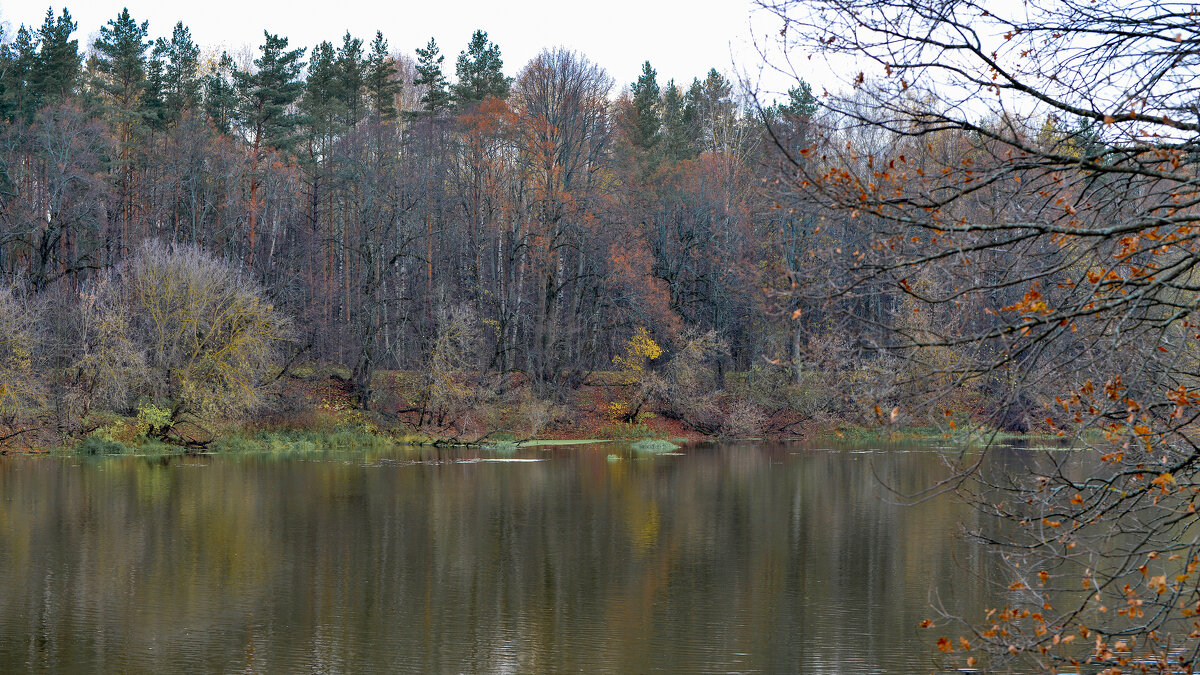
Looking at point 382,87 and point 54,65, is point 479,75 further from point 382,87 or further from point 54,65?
point 54,65

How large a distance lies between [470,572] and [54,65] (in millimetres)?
37489

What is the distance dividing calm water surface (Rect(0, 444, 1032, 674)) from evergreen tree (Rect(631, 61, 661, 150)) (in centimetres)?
3266

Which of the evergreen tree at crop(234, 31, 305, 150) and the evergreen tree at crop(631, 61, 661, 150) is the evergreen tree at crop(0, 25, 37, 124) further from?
the evergreen tree at crop(631, 61, 661, 150)

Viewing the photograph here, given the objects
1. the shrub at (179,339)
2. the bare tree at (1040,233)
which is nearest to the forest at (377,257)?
the shrub at (179,339)

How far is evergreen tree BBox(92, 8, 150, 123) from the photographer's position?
48.4 meters

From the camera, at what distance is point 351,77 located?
55.5 m

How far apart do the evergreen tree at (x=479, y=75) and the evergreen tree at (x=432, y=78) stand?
0.82 m

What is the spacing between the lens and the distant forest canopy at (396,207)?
45.2 m

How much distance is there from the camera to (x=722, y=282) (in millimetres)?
50500

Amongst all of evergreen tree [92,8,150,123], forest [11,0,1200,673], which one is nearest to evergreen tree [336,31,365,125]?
forest [11,0,1200,673]

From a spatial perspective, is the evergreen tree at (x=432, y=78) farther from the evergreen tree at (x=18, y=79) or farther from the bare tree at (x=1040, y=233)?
the bare tree at (x=1040, y=233)

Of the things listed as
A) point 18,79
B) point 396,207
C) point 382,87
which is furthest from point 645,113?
point 18,79

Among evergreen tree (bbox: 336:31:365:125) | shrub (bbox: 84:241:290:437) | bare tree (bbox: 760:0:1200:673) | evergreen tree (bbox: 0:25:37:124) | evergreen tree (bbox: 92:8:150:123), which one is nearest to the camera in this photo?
bare tree (bbox: 760:0:1200:673)

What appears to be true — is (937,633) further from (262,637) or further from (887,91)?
(887,91)
